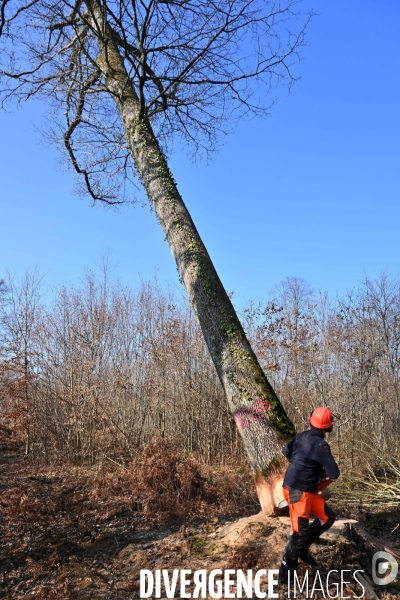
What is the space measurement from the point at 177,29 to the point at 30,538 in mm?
6533

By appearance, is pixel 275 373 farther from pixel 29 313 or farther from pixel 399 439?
pixel 29 313

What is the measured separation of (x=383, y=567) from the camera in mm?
3695

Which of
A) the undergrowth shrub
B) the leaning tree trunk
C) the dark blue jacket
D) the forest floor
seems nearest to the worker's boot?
the forest floor

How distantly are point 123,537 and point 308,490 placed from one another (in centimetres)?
236

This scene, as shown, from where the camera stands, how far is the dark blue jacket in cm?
339

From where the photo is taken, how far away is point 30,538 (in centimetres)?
480

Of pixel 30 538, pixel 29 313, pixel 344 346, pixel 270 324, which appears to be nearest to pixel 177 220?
pixel 30 538

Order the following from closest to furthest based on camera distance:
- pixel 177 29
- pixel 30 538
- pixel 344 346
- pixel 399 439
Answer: pixel 30 538, pixel 177 29, pixel 399 439, pixel 344 346

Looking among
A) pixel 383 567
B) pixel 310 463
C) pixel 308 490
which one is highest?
pixel 310 463

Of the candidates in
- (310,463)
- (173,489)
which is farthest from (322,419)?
(173,489)

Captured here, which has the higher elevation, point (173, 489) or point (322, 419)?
point (322, 419)

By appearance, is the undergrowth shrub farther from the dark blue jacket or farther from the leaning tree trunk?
the dark blue jacket

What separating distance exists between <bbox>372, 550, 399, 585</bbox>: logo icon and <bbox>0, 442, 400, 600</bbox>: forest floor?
0.22 ft

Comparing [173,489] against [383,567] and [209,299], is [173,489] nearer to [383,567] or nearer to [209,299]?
[209,299]
